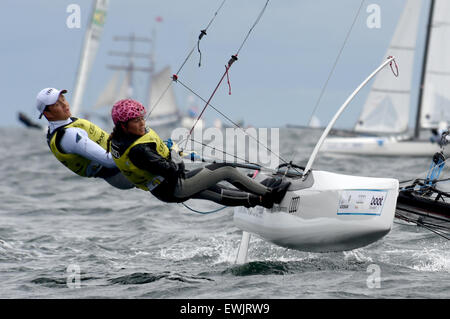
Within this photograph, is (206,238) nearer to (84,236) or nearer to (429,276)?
(84,236)

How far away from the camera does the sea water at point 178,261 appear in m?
4.22

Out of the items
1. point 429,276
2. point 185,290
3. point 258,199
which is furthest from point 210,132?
point 429,276

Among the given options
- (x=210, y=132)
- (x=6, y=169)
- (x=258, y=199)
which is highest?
(x=210, y=132)

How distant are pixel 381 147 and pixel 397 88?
1630 mm

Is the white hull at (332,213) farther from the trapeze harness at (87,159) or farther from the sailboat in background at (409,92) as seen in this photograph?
the sailboat in background at (409,92)

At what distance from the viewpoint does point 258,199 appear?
466 cm

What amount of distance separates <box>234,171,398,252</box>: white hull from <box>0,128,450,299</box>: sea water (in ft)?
0.68

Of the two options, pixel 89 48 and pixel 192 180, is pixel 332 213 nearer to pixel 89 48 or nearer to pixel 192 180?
pixel 192 180

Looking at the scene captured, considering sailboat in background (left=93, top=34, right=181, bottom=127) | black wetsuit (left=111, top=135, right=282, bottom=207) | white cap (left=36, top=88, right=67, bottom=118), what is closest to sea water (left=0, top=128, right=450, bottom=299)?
black wetsuit (left=111, top=135, right=282, bottom=207)

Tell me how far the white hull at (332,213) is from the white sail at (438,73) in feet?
43.5

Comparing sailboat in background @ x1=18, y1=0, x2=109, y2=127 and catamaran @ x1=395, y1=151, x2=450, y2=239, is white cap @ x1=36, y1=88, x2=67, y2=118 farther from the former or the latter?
sailboat in background @ x1=18, y1=0, x2=109, y2=127

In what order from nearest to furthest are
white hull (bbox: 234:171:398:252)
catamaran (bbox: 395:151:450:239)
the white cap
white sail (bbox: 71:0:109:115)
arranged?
1. the white cap
2. white hull (bbox: 234:171:398:252)
3. catamaran (bbox: 395:151:450:239)
4. white sail (bbox: 71:0:109:115)

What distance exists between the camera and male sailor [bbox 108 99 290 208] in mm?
4188
